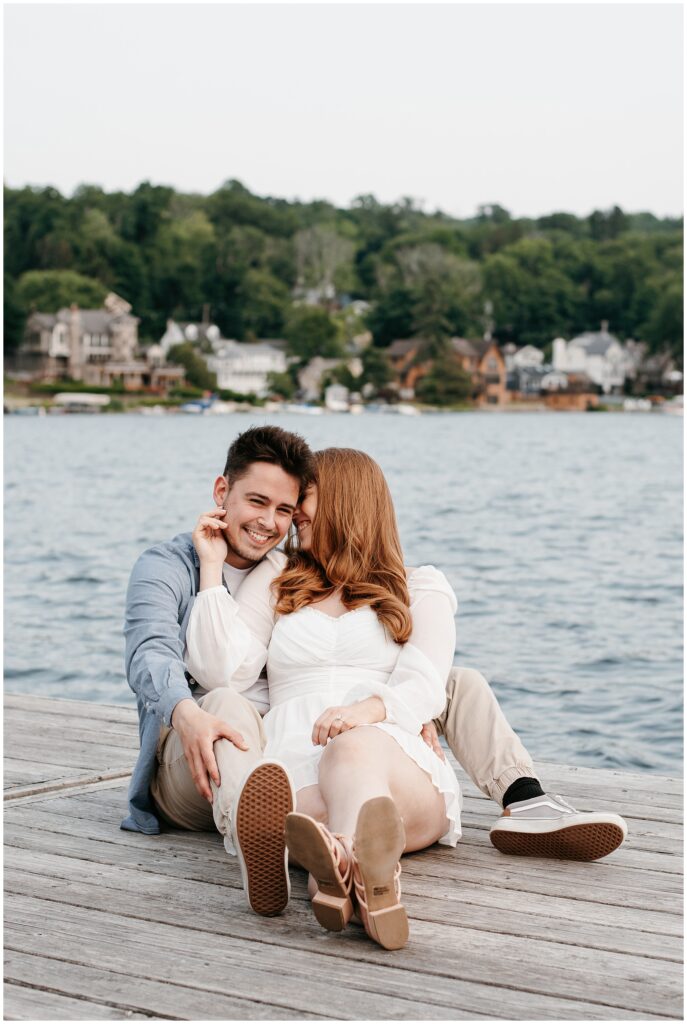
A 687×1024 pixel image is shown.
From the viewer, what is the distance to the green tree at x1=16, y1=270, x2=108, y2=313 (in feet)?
262

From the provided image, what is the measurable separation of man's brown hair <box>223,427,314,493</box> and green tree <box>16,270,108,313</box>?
260 ft

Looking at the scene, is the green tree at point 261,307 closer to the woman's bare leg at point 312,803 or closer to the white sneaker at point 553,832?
the white sneaker at point 553,832

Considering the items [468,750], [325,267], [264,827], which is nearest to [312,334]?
[325,267]

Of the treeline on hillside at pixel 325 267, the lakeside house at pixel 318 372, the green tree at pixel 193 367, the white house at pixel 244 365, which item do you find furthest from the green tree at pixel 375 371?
the green tree at pixel 193 367

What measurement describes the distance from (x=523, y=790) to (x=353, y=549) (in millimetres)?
687

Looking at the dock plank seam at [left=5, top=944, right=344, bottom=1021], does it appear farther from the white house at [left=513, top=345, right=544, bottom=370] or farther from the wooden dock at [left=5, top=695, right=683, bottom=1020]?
the white house at [left=513, top=345, right=544, bottom=370]

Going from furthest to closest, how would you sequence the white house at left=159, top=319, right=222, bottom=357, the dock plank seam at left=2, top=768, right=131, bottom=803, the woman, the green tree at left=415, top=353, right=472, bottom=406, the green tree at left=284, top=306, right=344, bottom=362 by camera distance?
the white house at left=159, top=319, right=222, bottom=357
the green tree at left=284, top=306, right=344, bottom=362
the green tree at left=415, top=353, right=472, bottom=406
the dock plank seam at left=2, top=768, right=131, bottom=803
the woman

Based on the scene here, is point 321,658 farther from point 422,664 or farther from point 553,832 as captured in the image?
point 553,832

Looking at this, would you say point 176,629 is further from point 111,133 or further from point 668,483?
point 111,133

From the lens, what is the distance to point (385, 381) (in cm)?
8094

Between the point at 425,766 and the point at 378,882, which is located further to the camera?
the point at 425,766

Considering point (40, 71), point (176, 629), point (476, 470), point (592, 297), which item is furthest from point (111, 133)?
point (176, 629)

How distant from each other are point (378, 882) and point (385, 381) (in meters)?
79.1

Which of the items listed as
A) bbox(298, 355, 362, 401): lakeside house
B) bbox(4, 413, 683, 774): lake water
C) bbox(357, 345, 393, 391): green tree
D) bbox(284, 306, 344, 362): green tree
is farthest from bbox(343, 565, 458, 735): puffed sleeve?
bbox(284, 306, 344, 362): green tree
